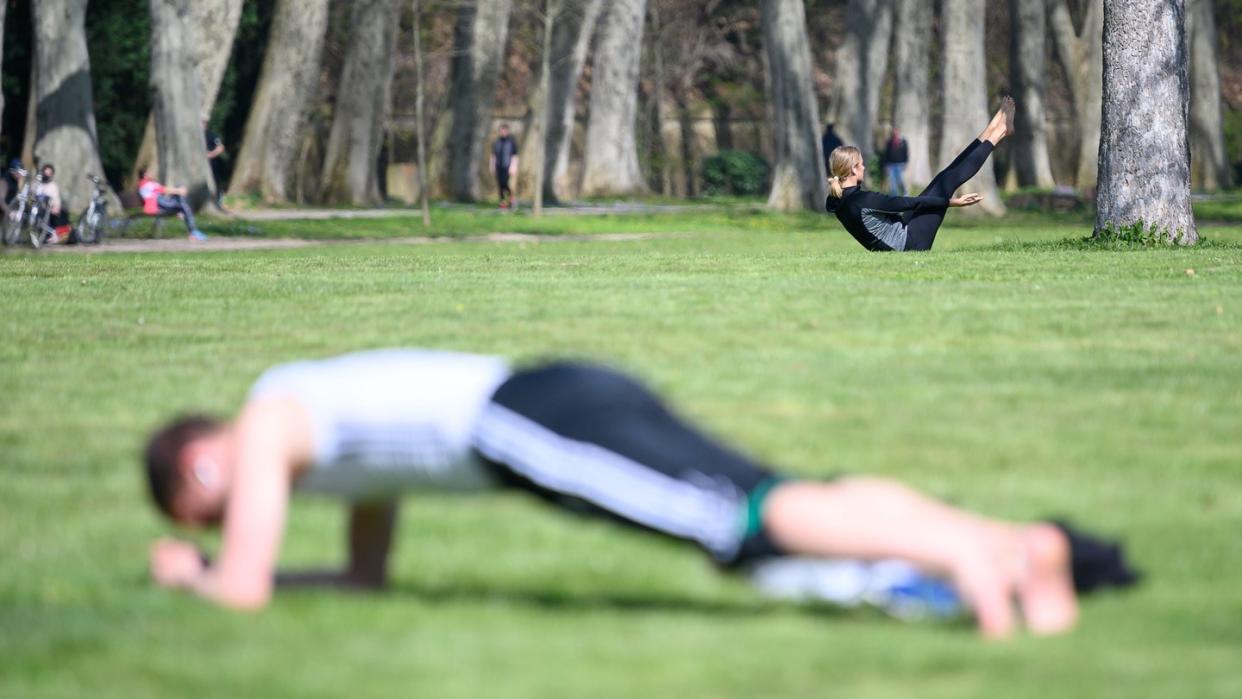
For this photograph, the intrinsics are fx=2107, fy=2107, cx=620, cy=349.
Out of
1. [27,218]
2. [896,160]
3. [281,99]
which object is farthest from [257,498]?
[896,160]

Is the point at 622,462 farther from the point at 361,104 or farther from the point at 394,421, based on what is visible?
the point at 361,104

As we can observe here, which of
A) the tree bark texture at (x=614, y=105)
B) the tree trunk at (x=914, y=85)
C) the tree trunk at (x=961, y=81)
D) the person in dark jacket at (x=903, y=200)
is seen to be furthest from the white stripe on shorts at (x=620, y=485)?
the tree bark texture at (x=614, y=105)

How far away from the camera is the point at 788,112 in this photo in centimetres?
4022

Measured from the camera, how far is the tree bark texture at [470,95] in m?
47.0

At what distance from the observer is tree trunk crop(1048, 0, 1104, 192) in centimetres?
5081

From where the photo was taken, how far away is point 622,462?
503 centimetres

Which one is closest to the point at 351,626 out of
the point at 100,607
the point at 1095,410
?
the point at 100,607

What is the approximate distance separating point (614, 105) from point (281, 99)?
11.1m

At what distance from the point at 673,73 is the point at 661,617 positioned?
61831 mm

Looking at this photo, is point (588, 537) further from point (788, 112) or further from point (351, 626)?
point (788, 112)

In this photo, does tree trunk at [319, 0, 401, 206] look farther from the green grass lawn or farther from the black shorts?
the black shorts

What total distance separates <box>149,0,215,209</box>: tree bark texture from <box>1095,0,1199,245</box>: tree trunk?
53.4ft

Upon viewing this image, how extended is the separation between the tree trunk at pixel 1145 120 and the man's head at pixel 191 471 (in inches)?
726

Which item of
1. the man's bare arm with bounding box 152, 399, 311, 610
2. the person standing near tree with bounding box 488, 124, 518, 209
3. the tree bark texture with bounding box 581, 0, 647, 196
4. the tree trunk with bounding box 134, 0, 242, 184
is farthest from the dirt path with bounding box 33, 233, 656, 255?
the man's bare arm with bounding box 152, 399, 311, 610
